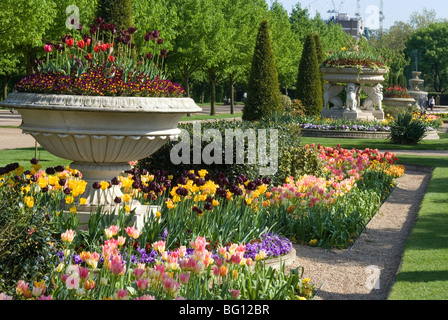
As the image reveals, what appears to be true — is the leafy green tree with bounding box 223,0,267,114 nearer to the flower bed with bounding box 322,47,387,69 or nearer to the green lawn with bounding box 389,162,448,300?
the flower bed with bounding box 322,47,387,69

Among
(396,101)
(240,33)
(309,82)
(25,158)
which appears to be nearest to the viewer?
(25,158)

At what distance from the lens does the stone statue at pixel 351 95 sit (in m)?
24.9

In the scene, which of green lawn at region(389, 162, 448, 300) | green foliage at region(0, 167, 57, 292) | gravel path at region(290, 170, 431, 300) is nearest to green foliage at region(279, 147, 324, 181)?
gravel path at region(290, 170, 431, 300)

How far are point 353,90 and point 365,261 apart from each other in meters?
19.0

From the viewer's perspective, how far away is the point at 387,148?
18.5m

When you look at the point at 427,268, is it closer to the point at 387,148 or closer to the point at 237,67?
the point at 387,148

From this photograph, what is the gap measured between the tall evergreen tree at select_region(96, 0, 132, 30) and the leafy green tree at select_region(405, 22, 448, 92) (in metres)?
74.7

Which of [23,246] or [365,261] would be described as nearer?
[23,246]

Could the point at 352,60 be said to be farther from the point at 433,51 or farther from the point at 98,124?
the point at 433,51

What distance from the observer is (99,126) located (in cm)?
622

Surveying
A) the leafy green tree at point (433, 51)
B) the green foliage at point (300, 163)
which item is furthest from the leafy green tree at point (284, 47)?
the leafy green tree at point (433, 51)

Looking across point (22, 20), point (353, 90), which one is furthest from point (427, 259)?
point (22, 20)

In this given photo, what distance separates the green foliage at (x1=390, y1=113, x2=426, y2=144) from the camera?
64.1ft
